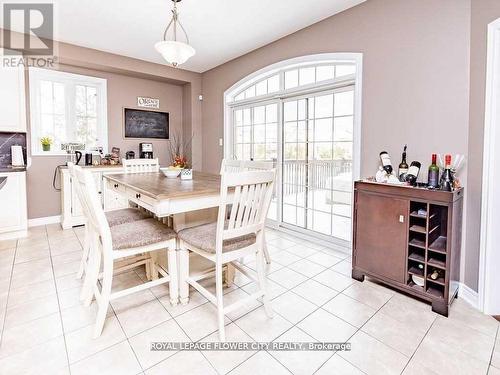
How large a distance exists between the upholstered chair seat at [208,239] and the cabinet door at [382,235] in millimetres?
1056

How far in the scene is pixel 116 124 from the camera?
4.71 meters

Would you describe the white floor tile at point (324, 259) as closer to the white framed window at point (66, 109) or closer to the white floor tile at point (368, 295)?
the white floor tile at point (368, 295)

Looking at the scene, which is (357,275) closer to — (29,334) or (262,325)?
(262,325)

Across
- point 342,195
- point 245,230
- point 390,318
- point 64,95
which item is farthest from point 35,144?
point 390,318

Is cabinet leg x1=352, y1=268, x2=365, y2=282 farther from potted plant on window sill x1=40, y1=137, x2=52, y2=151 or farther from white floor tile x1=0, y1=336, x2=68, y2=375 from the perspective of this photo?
potted plant on window sill x1=40, y1=137, x2=52, y2=151

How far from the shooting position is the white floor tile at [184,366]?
4.69 ft

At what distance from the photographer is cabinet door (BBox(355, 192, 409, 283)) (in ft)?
7.02

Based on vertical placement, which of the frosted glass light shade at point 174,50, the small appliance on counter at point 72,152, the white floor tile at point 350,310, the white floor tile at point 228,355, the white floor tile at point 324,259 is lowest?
the white floor tile at point 228,355

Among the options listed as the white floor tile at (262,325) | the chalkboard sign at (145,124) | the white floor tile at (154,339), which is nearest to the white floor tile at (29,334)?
the white floor tile at (154,339)

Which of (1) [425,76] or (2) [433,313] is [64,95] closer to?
(1) [425,76]

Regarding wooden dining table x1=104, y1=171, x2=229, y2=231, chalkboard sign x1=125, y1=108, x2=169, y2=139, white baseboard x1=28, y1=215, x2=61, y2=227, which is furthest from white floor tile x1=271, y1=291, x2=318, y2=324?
chalkboard sign x1=125, y1=108, x2=169, y2=139

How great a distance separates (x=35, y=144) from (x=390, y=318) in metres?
4.92

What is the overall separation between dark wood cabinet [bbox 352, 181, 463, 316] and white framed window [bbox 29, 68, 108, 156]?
425cm

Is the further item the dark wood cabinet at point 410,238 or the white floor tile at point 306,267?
the white floor tile at point 306,267
